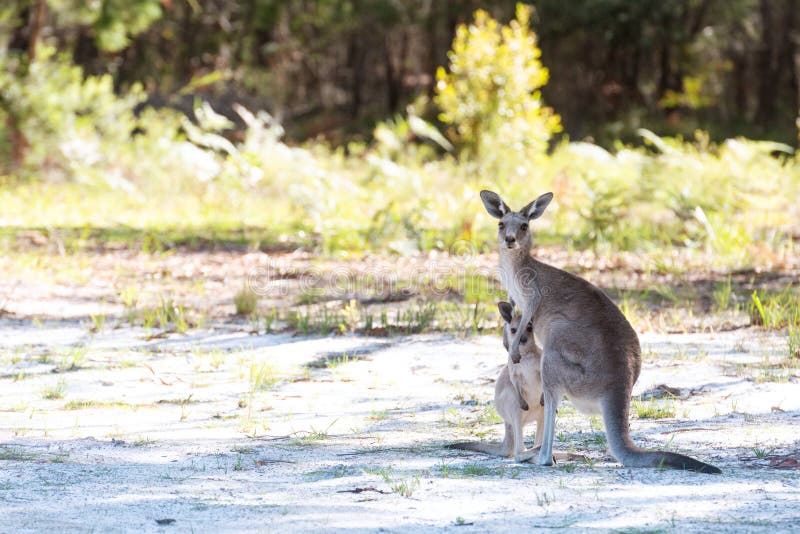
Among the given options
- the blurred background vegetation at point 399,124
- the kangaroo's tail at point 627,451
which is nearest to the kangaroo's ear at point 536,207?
the kangaroo's tail at point 627,451

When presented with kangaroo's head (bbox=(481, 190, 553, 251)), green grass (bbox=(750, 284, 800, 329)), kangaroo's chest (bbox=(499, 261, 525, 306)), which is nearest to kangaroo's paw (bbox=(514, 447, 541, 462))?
kangaroo's chest (bbox=(499, 261, 525, 306))

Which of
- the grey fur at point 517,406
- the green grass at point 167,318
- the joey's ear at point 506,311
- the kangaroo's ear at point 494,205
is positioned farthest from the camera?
the green grass at point 167,318

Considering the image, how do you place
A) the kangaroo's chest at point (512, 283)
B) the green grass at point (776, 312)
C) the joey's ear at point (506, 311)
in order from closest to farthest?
the joey's ear at point (506, 311) → the kangaroo's chest at point (512, 283) → the green grass at point (776, 312)

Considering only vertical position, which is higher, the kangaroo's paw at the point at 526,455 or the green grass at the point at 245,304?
the green grass at the point at 245,304

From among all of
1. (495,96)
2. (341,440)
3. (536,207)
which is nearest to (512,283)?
(536,207)

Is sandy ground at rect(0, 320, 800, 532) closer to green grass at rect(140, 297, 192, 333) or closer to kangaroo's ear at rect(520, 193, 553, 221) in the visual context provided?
green grass at rect(140, 297, 192, 333)

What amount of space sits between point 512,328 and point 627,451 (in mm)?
971

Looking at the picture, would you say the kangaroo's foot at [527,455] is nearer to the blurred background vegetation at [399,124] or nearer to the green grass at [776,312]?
the green grass at [776,312]

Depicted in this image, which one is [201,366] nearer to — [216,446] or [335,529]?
[216,446]

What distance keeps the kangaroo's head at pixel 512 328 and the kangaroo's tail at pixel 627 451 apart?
2.09ft

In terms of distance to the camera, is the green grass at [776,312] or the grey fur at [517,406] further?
the green grass at [776,312]

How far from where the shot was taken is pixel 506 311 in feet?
16.9

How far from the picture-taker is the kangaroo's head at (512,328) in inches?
194

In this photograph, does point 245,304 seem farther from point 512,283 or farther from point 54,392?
point 512,283
